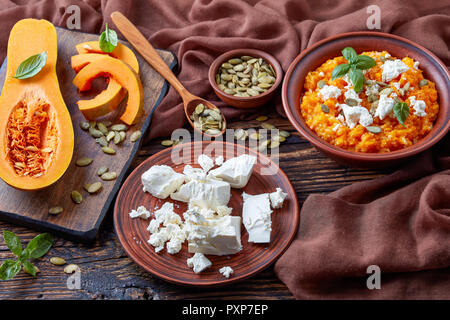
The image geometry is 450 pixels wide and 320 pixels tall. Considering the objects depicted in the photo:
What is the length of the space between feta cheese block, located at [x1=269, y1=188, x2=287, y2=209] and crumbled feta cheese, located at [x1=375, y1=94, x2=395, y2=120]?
23.1 inches

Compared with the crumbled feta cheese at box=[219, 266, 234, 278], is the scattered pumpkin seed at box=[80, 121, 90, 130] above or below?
above

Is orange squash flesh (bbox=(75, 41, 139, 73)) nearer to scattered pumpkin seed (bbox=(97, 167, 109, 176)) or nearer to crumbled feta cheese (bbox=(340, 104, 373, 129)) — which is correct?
scattered pumpkin seed (bbox=(97, 167, 109, 176))

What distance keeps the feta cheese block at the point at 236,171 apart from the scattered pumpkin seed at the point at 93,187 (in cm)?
56

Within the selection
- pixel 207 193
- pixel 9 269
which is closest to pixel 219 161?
pixel 207 193

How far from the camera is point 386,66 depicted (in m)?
2.43

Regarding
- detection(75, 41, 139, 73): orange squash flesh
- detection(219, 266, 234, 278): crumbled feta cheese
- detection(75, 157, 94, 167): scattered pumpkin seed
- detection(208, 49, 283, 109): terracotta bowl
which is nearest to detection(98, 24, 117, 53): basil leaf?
detection(75, 41, 139, 73): orange squash flesh

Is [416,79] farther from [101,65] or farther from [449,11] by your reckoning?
[101,65]

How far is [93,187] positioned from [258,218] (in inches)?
33.3

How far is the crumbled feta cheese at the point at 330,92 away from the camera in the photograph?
239 cm

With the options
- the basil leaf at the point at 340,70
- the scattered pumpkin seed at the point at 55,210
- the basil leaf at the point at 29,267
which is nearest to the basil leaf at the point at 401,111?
the basil leaf at the point at 340,70

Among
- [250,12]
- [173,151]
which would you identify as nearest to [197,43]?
[250,12]

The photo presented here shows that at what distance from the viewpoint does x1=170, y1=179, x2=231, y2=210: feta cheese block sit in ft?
7.20

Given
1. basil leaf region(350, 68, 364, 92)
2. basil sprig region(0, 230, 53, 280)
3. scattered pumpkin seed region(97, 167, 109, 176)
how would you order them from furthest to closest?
scattered pumpkin seed region(97, 167, 109, 176)
basil leaf region(350, 68, 364, 92)
basil sprig region(0, 230, 53, 280)

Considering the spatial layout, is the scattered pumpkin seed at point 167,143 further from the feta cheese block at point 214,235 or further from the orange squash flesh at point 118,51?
the feta cheese block at point 214,235
